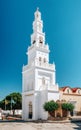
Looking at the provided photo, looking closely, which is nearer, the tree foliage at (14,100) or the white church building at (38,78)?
the white church building at (38,78)

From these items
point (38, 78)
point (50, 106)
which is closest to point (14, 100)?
point (38, 78)

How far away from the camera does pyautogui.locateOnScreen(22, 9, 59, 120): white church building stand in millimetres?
31453

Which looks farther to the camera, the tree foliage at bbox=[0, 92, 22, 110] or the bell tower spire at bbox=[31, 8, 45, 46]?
the tree foliage at bbox=[0, 92, 22, 110]

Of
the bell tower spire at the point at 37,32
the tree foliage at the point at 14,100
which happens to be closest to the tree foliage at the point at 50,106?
the bell tower spire at the point at 37,32

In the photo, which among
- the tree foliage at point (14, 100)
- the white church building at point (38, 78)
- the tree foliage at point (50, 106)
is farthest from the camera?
the tree foliage at point (14, 100)

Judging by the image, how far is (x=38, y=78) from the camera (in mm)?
33250

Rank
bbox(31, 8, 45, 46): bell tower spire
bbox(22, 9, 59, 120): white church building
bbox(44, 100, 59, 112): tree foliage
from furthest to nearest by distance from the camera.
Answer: bbox(31, 8, 45, 46): bell tower spire
bbox(22, 9, 59, 120): white church building
bbox(44, 100, 59, 112): tree foliage

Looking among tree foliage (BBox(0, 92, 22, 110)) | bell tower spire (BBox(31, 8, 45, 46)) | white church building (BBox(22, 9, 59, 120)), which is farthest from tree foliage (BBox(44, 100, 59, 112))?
tree foliage (BBox(0, 92, 22, 110))

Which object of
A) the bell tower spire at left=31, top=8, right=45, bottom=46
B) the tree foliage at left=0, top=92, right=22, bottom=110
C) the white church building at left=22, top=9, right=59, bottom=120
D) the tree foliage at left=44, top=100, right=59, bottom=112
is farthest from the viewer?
the tree foliage at left=0, top=92, right=22, bottom=110

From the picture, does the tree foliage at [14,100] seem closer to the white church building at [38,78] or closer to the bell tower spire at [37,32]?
the white church building at [38,78]

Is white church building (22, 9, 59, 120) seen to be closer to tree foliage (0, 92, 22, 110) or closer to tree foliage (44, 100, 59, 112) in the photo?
tree foliage (44, 100, 59, 112)

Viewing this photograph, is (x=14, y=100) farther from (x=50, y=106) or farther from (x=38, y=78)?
(x=50, y=106)

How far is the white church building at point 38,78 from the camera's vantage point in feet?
103

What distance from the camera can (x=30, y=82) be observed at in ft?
112
